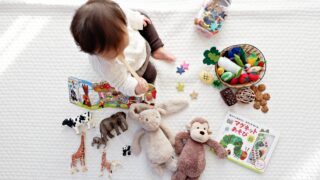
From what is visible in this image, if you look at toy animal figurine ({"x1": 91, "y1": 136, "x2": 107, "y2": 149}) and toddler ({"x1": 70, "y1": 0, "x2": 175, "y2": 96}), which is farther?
toy animal figurine ({"x1": 91, "y1": 136, "x2": 107, "y2": 149})

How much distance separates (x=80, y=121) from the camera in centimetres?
112

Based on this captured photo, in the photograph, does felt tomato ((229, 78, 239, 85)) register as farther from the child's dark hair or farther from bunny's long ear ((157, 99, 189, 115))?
the child's dark hair

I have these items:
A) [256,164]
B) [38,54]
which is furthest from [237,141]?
[38,54]

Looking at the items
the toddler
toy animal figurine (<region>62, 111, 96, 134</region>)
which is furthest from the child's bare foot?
toy animal figurine (<region>62, 111, 96, 134</region>)

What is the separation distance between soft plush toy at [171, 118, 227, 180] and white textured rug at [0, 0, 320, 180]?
0.15 ft

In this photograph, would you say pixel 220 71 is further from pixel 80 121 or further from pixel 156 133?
pixel 80 121

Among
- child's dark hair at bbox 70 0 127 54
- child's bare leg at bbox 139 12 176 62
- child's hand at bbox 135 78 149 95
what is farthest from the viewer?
child's bare leg at bbox 139 12 176 62

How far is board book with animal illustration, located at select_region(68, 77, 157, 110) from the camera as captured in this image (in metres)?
1.13

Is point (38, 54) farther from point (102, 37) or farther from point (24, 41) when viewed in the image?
point (102, 37)

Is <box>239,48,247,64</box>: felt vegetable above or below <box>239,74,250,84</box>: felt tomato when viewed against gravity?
above

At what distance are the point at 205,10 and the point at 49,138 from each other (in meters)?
0.73

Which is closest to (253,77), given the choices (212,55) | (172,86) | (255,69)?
(255,69)

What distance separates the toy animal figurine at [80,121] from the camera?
1120 mm

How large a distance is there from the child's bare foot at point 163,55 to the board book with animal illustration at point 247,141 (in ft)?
0.94
